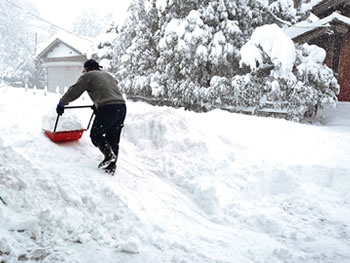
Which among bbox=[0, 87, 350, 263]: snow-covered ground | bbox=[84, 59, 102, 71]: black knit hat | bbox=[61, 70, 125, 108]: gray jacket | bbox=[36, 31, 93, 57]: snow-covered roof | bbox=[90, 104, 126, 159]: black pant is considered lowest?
bbox=[0, 87, 350, 263]: snow-covered ground

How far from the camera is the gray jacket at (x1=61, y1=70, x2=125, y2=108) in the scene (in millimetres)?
3758

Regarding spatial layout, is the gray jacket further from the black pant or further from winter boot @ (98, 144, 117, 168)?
winter boot @ (98, 144, 117, 168)

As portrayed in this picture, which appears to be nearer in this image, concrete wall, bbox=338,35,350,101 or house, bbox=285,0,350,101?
house, bbox=285,0,350,101

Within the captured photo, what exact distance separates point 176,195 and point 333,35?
1062 centimetres

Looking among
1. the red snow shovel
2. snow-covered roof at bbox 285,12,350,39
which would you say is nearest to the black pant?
the red snow shovel

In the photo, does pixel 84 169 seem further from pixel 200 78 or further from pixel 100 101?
pixel 200 78

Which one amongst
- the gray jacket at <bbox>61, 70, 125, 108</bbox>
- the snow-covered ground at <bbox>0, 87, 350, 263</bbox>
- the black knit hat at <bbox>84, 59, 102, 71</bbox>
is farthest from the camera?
the black knit hat at <bbox>84, 59, 102, 71</bbox>

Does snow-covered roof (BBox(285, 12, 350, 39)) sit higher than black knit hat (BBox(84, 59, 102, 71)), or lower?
higher

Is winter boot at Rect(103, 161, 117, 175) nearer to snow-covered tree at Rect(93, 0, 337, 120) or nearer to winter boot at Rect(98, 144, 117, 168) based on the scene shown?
winter boot at Rect(98, 144, 117, 168)

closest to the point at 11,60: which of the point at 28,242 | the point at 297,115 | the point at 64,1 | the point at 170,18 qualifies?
the point at 170,18

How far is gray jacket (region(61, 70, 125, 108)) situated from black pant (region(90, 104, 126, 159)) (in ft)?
0.30

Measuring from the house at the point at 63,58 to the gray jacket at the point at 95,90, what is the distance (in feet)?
56.5

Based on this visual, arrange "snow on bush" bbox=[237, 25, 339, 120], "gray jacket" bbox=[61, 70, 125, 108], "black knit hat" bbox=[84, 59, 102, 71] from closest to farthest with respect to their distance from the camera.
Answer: "gray jacket" bbox=[61, 70, 125, 108], "black knit hat" bbox=[84, 59, 102, 71], "snow on bush" bbox=[237, 25, 339, 120]

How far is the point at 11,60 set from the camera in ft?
112
